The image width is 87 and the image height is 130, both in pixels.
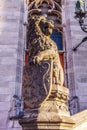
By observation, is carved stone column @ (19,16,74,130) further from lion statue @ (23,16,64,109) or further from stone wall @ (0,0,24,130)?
stone wall @ (0,0,24,130)

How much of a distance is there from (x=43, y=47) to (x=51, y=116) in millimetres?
1467

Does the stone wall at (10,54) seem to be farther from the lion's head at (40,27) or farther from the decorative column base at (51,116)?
the lion's head at (40,27)

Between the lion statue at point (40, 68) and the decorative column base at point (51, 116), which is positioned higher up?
the lion statue at point (40, 68)

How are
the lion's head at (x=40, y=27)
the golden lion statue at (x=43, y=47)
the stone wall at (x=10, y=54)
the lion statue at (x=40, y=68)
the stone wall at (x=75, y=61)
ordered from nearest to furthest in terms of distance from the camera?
1. the lion statue at (x=40, y=68)
2. the golden lion statue at (x=43, y=47)
3. the lion's head at (x=40, y=27)
4. the stone wall at (x=10, y=54)
5. the stone wall at (x=75, y=61)

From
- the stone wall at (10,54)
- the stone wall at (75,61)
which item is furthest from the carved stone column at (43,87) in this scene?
the stone wall at (75,61)

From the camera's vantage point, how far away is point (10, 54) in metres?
10.2

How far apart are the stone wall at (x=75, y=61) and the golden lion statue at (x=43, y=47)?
430 centimetres

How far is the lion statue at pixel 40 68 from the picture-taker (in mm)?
5008

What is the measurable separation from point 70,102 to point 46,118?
4.86 meters

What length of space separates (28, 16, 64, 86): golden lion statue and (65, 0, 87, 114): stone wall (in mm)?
4302

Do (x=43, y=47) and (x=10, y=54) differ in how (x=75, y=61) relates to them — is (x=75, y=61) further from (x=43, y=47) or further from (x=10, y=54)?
(x=43, y=47)

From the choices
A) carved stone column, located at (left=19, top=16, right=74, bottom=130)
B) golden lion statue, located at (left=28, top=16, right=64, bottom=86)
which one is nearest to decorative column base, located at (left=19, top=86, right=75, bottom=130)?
carved stone column, located at (left=19, top=16, right=74, bottom=130)

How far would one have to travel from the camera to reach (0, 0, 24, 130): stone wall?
30.1ft

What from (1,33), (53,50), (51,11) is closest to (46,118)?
(53,50)
